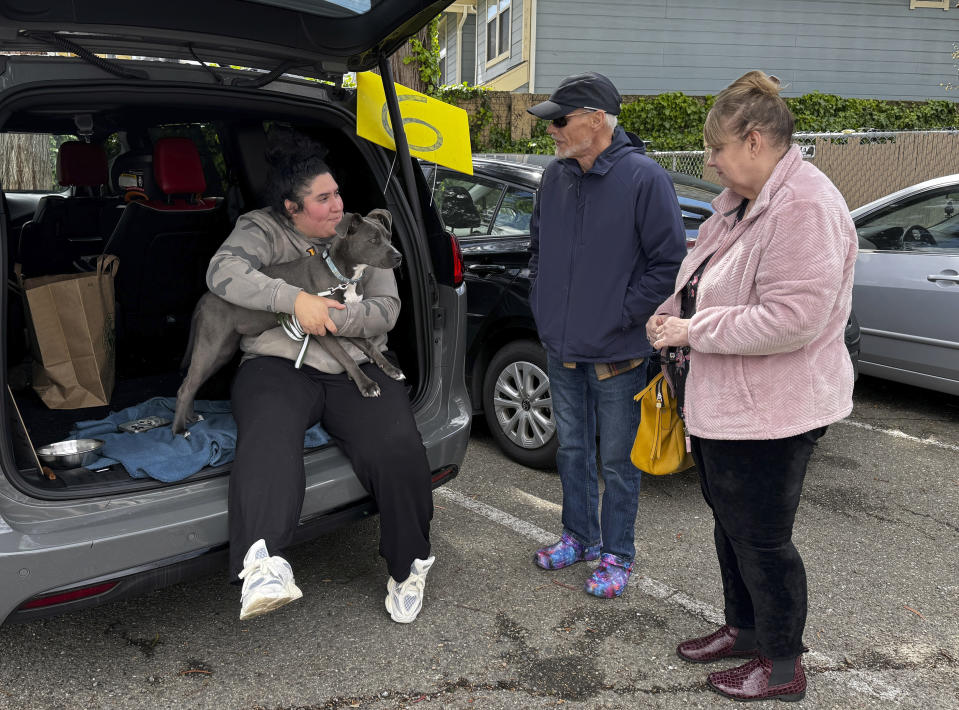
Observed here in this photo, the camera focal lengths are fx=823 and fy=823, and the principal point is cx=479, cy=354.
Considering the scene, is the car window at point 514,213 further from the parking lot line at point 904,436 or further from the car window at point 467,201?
the parking lot line at point 904,436

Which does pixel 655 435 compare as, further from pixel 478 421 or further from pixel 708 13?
pixel 708 13

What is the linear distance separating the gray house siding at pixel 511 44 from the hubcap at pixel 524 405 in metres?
12.0

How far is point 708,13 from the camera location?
14828mm

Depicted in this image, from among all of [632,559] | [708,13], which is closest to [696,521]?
[632,559]

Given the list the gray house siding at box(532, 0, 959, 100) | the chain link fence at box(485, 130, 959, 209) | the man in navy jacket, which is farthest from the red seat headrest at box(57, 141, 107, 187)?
the gray house siding at box(532, 0, 959, 100)

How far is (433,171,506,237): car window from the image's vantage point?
15.7 ft

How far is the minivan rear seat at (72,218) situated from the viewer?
15.5ft

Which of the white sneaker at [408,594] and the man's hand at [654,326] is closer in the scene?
the man's hand at [654,326]

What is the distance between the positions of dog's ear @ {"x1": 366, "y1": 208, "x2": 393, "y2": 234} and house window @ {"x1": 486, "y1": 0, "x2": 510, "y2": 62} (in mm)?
14227

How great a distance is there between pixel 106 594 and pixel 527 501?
2176 millimetres

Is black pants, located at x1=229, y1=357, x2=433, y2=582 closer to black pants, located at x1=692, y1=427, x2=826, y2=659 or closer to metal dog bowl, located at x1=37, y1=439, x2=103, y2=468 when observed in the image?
metal dog bowl, located at x1=37, y1=439, x2=103, y2=468

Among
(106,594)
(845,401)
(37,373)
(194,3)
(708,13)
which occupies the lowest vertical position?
(106,594)

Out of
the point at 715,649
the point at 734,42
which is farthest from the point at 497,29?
the point at 715,649

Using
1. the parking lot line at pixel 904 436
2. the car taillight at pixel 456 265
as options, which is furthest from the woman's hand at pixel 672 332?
the parking lot line at pixel 904 436
